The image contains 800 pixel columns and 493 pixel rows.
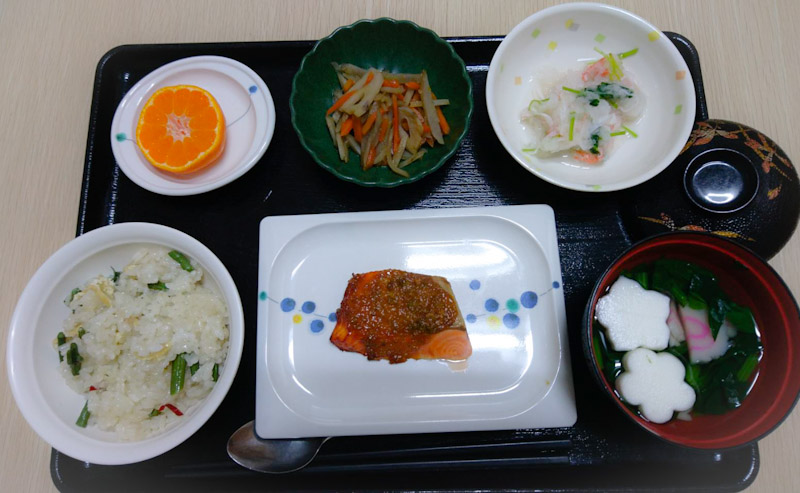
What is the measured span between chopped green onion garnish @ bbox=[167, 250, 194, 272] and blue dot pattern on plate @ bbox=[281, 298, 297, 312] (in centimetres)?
30

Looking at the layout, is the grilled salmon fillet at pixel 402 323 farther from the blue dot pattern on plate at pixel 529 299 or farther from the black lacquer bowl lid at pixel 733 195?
the black lacquer bowl lid at pixel 733 195

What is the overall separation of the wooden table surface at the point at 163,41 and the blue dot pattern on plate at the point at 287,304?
895mm

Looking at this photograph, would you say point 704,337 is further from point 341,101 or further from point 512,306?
point 341,101

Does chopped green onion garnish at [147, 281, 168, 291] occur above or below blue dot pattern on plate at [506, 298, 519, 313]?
above

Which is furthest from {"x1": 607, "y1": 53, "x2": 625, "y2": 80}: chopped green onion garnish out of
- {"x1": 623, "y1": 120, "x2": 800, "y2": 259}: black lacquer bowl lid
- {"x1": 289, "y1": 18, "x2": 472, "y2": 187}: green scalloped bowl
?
{"x1": 289, "y1": 18, "x2": 472, "y2": 187}: green scalloped bowl

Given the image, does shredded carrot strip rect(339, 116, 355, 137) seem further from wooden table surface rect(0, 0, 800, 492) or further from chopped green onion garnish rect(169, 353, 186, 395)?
chopped green onion garnish rect(169, 353, 186, 395)

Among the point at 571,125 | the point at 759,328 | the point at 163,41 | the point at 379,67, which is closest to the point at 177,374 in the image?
the point at 379,67

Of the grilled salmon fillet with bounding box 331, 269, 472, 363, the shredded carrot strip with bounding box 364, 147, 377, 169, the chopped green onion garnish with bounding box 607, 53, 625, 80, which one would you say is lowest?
the grilled salmon fillet with bounding box 331, 269, 472, 363

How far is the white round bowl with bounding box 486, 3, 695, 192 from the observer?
1579 mm

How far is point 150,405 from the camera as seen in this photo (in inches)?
55.4

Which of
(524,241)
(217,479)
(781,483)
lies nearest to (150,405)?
(217,479)

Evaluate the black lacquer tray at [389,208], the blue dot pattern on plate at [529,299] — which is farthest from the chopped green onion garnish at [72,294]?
the blue dot pattern on plate at [529,299]

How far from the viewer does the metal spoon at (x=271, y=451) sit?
1407 mm

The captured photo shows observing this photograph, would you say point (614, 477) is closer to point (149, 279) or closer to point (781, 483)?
point (781, 483)
